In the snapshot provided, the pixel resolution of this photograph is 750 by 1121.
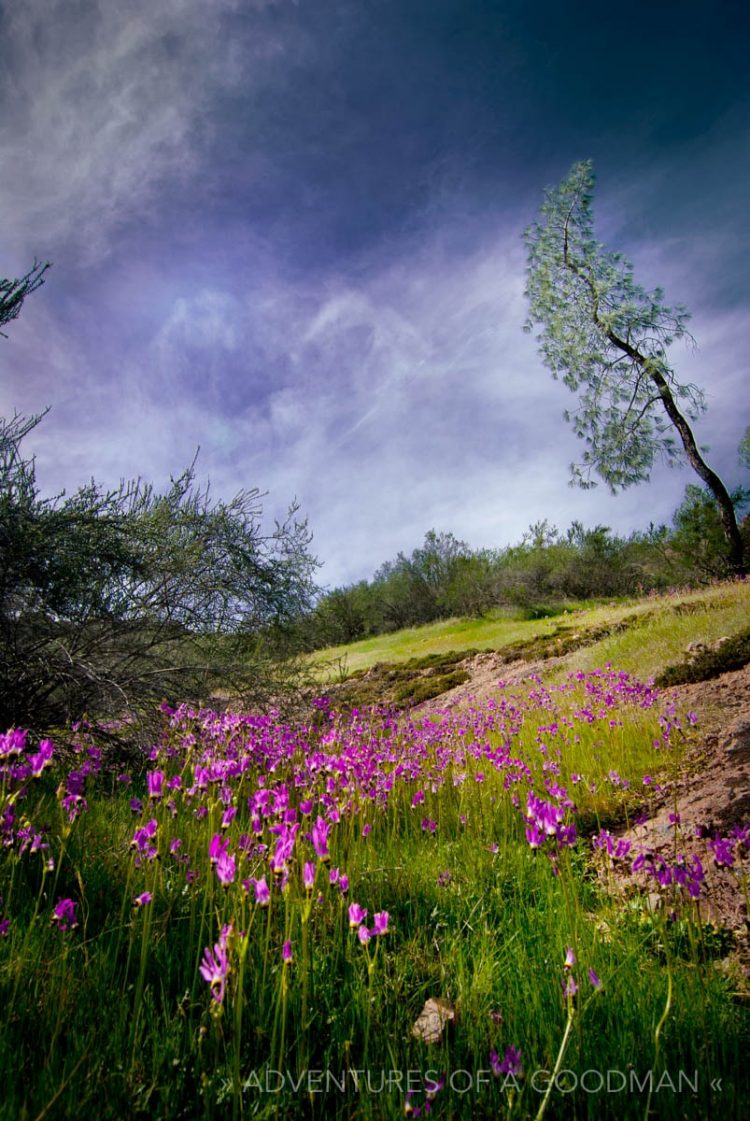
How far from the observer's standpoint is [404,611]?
48.2 meters

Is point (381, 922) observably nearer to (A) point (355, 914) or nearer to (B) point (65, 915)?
(A) point (355, 914)

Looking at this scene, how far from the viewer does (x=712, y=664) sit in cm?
620

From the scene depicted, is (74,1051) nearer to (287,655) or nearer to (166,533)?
(166,533)

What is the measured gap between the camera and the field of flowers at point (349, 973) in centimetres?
129

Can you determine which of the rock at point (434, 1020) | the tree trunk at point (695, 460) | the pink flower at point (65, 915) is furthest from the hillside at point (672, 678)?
the tree trunk at point (695, 460)

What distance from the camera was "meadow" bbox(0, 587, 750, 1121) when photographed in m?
1.29

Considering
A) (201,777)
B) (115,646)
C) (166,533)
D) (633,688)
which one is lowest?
(633,688)

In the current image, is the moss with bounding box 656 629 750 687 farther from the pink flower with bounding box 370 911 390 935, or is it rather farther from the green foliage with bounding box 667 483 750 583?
the green foliage with bounding box 667 483 750 583

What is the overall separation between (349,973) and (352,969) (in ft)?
0.16

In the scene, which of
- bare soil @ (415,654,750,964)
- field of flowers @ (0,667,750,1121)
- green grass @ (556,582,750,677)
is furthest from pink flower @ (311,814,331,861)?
green grass @ (556,582,750,677)

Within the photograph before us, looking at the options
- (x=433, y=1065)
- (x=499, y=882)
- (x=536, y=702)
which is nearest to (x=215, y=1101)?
(x=433, y=1065)

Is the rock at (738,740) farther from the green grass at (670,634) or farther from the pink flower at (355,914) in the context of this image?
the green grass at (670,634)

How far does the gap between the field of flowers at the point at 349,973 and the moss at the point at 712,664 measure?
4.18 metres

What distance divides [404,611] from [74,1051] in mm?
47126
